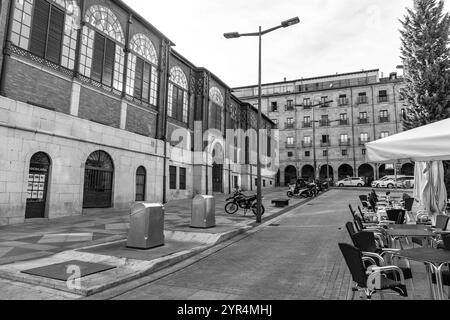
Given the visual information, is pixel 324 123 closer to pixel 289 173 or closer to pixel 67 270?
pixel 289 173

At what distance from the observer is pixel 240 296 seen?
468 cm

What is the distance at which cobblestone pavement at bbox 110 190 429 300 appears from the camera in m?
4.76

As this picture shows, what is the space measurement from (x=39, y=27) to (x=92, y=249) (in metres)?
10.5

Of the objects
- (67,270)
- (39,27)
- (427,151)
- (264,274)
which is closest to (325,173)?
(39,27)

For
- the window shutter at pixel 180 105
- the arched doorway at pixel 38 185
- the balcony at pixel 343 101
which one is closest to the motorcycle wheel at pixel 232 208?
the arched doorway at pixel 38 185

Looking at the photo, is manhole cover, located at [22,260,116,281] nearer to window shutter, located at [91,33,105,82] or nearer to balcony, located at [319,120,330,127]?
window shutter, located at [91,33,105,82]

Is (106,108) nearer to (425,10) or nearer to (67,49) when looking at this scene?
(67,49)

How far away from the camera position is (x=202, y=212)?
1064 cm

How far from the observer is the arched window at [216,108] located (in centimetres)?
2870

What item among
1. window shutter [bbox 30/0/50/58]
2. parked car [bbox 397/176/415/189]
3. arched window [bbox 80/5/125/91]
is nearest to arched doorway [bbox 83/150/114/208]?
arched window [bbox 80/5/125/91]

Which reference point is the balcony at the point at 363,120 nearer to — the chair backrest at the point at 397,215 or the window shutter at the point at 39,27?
the chair backrest at the point at 397,215

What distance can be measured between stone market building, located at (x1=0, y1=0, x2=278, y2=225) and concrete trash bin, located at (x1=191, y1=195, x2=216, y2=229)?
21.3 ft

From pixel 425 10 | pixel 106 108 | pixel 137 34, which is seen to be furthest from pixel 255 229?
pixel 425 10

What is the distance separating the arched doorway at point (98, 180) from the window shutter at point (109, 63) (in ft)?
13.0
